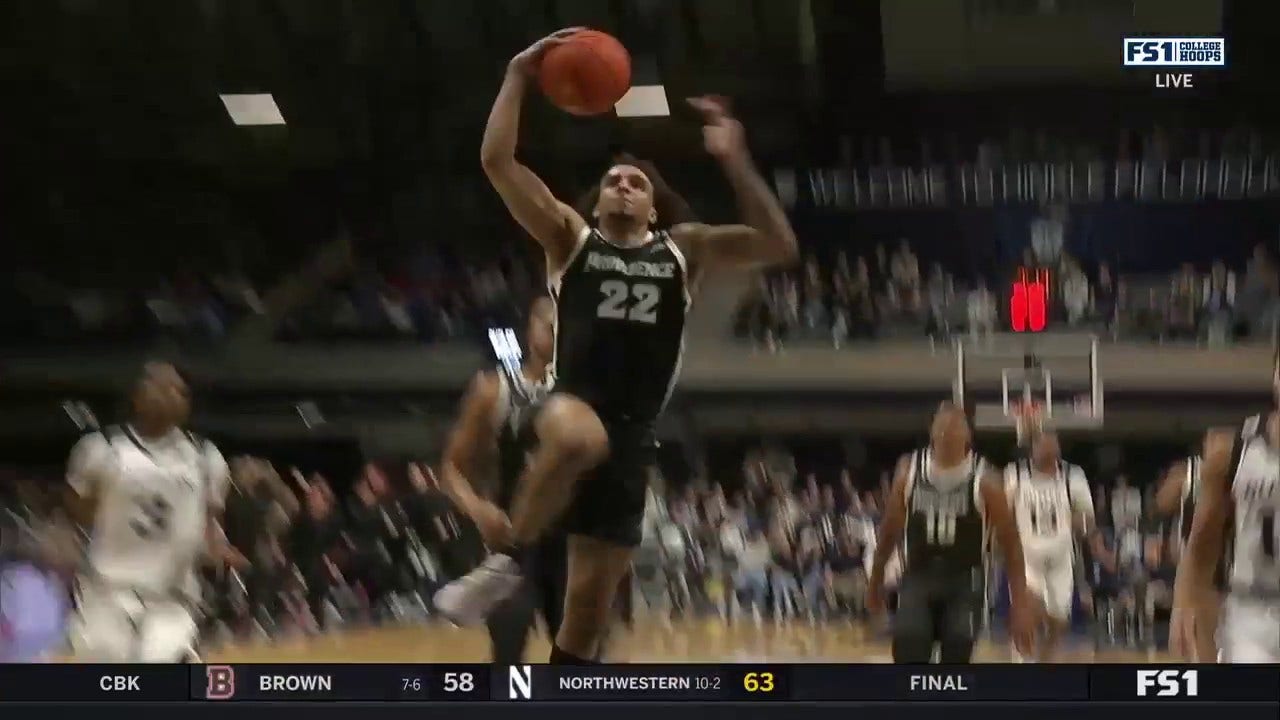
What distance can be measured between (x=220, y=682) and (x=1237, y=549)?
1.47 metres

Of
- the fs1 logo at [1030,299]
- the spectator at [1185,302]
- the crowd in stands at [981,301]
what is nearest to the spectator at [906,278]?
the crowd in stands at [981,301]

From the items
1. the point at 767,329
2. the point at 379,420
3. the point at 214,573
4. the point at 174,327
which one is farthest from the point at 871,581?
the point at 174,327

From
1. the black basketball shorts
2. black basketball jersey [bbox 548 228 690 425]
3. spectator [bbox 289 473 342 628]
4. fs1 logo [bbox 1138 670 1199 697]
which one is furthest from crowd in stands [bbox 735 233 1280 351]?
spectator [bbox 289 473 342 628]

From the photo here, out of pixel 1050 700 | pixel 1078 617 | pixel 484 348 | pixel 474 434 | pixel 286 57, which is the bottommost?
pixel 1050 700

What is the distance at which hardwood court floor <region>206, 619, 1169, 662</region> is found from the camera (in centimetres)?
167

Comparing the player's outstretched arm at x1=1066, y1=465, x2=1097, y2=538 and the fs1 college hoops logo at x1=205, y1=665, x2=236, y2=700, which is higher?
the player's outstretched arm at x1=1066, y1=465, x2=1097, y2=538

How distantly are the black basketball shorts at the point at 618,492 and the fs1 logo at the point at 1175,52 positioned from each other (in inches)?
34.6

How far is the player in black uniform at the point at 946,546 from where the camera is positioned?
1668mm

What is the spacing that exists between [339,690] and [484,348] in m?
0.53

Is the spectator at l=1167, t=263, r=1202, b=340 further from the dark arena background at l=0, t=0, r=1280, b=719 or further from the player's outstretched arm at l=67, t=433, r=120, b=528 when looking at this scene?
the player's outstretched arm at l=67, t=433, r=120, b=528

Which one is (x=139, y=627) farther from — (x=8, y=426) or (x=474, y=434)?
(x=474, y=434)

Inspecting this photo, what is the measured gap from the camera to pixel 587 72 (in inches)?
67.2

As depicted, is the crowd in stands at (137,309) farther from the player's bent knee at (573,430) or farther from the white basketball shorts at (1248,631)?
the white basketball shorts at (1248,631)

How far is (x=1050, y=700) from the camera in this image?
1.63 m
